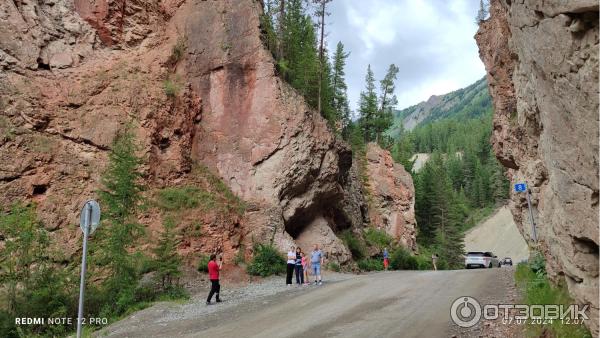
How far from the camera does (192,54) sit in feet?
88.0

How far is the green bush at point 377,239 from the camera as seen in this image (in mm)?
35384

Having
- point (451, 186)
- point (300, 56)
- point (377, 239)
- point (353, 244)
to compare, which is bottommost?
point (353, 244)

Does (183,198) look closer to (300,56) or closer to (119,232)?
(119,232)

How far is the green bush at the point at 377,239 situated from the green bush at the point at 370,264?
3245mm

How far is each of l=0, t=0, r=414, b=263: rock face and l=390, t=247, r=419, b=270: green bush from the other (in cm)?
717


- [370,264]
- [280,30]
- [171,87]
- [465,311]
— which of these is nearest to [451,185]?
[370,264]

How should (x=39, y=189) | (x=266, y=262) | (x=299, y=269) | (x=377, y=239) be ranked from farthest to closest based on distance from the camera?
(x=377, y=239) → (x=266, y=262) → (x=39, y=189) → (x=299, y=269)

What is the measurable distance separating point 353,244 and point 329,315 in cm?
1994

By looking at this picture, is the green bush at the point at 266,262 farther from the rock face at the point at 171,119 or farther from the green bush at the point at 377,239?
the green bush at the point at 377,239

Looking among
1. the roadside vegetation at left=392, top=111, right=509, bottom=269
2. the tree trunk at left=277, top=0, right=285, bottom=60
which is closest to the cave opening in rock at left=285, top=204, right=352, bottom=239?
the tree trunk at left=277, top=0, right=285, bottom=60

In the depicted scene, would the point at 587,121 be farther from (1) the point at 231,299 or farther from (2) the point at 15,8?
(2) the point at 15,8

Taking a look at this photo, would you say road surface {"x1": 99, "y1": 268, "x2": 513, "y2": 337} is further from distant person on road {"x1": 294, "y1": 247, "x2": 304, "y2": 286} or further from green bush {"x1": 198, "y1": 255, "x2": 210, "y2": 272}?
green bush {"x1": 198, "y1": 255, "x2": 210, "y2": 272}

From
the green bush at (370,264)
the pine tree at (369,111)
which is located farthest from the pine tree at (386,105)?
the green bush at (370,264)

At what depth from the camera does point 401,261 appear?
113 ft
